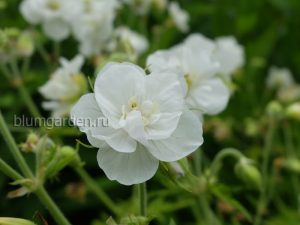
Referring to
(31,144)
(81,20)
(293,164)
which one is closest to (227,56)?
(293,164)

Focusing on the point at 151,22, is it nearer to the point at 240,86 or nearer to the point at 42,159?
the point at 240,86

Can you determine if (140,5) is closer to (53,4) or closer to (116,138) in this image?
(53,4)

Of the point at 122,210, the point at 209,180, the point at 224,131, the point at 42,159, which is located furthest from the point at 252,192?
the point at 42,159

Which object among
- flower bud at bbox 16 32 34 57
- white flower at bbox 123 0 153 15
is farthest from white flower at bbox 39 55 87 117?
white flower at bbox 123 0 153 15

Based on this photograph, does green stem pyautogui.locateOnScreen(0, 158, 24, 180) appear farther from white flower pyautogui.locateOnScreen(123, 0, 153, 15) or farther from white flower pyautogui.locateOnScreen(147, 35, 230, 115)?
Result: white flower pyautogui.locateOnScreen(123, 0, 153, 15)

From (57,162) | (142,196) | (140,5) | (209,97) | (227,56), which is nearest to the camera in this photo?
(142,196)
